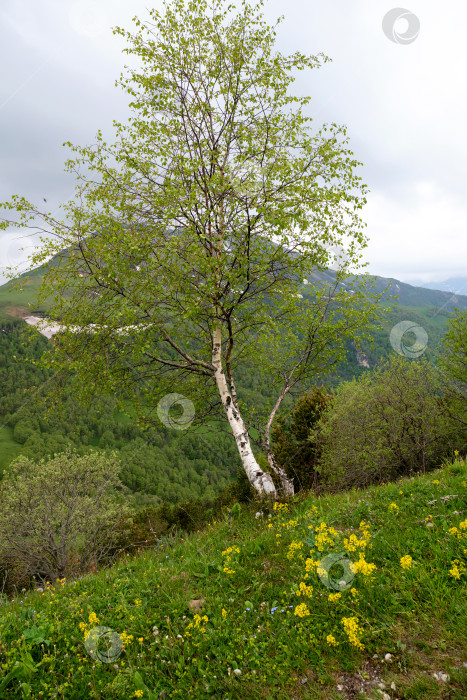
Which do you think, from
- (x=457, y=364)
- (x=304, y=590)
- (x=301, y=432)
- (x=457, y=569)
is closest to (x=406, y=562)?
(x=457, y=569)

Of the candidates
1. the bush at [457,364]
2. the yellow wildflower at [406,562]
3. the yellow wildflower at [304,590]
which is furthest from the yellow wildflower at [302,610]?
the bush at [457,364]

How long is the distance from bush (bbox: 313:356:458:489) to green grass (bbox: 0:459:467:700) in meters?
15.3

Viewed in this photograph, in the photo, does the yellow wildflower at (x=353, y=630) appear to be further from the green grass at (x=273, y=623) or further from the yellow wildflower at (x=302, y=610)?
the yellow wildflower at (x=302, y=610)

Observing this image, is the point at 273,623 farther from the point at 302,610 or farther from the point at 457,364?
the point at 457,364

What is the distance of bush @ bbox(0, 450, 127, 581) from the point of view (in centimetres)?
2891

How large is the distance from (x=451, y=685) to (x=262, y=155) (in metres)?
10.1

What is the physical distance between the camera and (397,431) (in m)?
20.5

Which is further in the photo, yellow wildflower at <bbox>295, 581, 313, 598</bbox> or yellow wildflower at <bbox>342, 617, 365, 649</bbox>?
yellow wildflower at <bbox>295, 581, 313, 598</bbox>

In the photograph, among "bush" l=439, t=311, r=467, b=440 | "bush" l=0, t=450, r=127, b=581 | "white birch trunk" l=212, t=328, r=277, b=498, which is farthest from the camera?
"bush" l=0, t=450, r=127, b=581

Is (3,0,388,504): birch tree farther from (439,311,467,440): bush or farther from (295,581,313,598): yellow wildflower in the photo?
(439,311,467,440): bush

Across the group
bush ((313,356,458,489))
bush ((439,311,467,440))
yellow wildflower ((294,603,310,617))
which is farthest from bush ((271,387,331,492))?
yellow wildflower ((294,603,310,617))

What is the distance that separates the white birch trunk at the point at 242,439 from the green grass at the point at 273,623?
245 centimetres

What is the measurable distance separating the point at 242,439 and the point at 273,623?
5.02 m

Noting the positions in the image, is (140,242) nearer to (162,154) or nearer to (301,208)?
(162,154)
